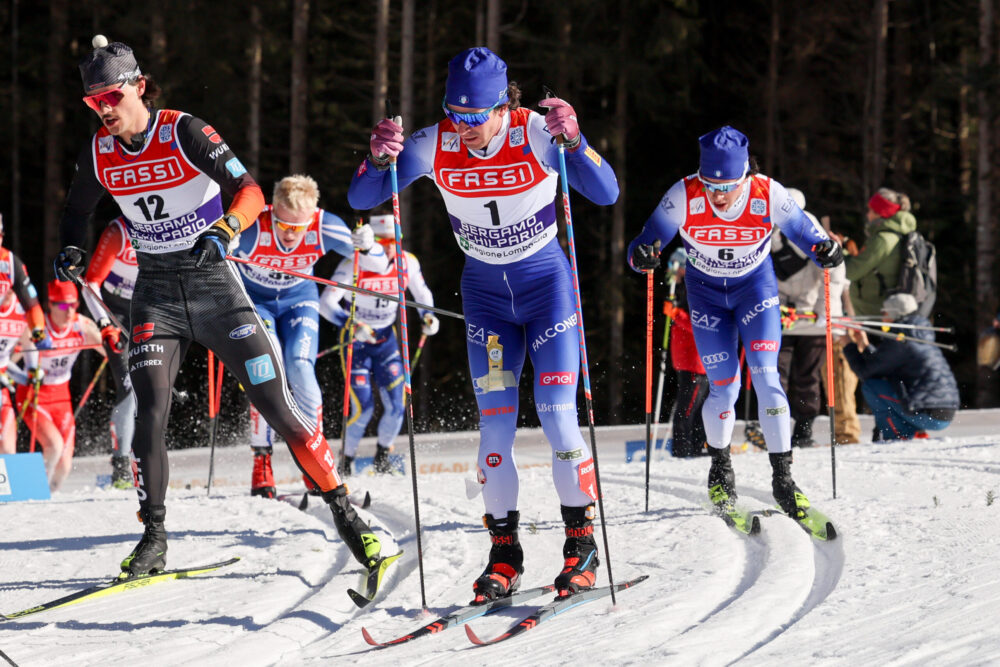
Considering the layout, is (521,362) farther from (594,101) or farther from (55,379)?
(594,101)

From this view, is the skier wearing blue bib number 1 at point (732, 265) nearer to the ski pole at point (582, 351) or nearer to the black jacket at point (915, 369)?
the ski pole at point (582, 351)

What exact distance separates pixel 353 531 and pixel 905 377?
22.0 feet

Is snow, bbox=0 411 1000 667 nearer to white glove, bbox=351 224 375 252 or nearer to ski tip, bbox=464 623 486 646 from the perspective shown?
ski tip, bbox=464 623 486 646

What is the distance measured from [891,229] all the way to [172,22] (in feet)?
44.7

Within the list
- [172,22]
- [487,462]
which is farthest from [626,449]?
[172,22]

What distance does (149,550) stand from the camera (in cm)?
540

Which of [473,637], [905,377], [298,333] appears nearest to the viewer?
[473,637]

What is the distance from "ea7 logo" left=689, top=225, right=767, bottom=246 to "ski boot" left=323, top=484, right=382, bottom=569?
2.67 metres

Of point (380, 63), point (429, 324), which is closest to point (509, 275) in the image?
point (429, 324)

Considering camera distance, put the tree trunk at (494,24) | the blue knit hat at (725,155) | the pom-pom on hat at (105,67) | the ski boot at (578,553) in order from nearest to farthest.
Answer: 1. the ski boot at (578,553)
2. the pom-pom on hat at (105,67)
3. the blue knit hat at (725,155)
4. the tree trunk at (494,24)

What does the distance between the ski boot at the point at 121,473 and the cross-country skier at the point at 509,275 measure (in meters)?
5.00

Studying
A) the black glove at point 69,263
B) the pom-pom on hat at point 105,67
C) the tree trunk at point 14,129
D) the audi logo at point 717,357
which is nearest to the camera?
the pom-pom on hat at point 105,67

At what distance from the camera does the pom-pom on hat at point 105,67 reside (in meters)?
5.15

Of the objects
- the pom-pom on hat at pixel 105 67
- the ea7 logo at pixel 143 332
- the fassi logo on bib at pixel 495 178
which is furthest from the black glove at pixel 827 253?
the pom-pom on hat at pixel 105 67
